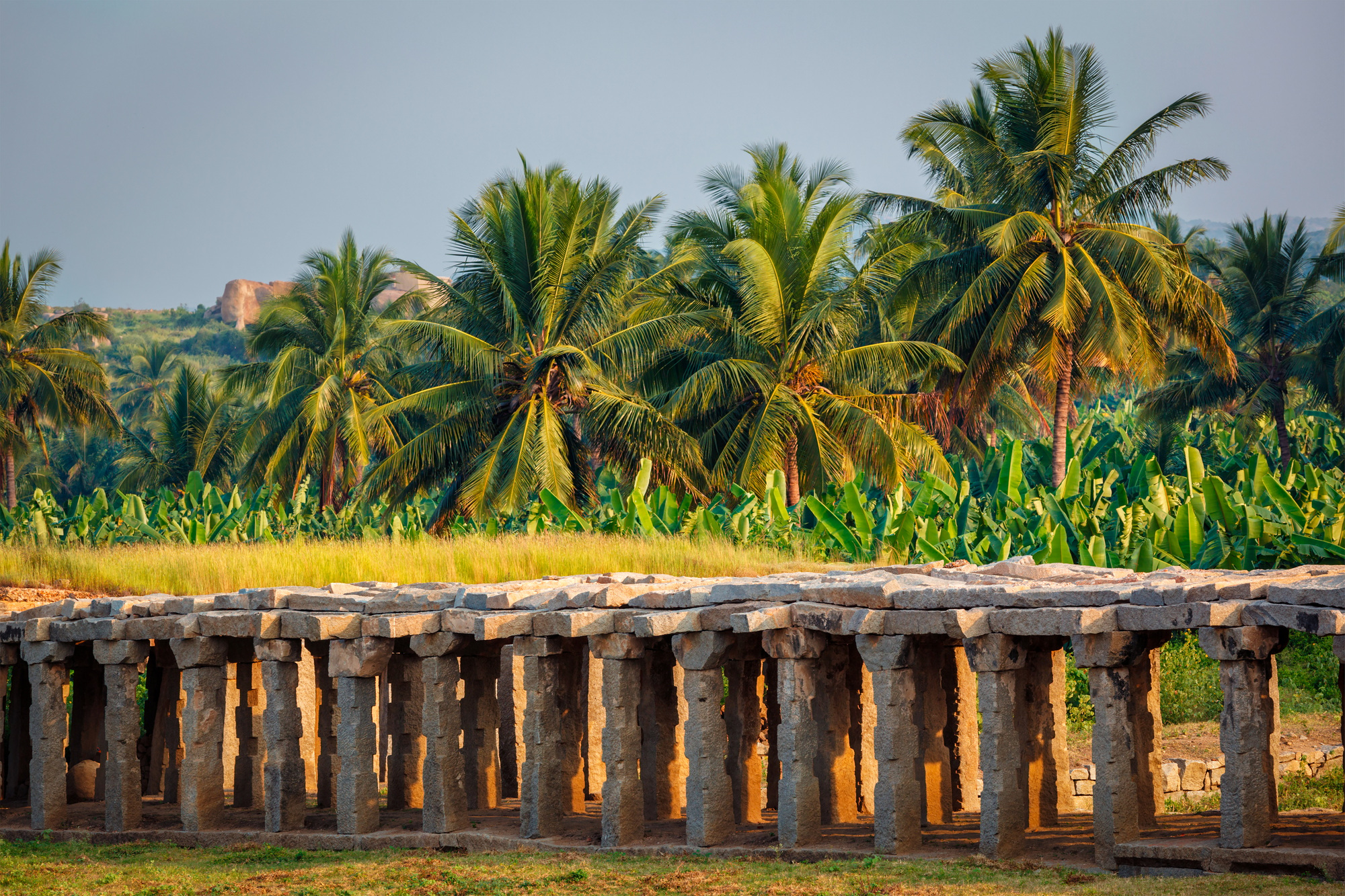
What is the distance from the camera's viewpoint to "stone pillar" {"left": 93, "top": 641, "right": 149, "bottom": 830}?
13.7 metres

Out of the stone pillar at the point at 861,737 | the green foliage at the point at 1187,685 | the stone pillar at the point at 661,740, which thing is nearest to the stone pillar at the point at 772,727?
the stone pillar at the point at 861,737

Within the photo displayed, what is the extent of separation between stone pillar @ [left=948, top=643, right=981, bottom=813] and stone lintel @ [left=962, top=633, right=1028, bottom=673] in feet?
9.78

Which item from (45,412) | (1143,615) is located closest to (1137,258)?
(1143,615)

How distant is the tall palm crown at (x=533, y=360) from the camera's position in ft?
73.9

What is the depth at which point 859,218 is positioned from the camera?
2431cm

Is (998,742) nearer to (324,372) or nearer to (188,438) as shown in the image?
(324,372)

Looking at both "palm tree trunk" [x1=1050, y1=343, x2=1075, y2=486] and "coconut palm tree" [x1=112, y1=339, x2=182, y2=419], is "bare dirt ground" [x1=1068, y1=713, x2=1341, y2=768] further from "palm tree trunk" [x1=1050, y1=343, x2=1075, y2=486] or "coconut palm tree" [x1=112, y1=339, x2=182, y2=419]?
"coconut palm tree" [x1=112, y1=339, x2=182, y2=419]

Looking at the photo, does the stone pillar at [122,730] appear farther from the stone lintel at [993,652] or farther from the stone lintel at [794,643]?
the stone lintel at [993,652]

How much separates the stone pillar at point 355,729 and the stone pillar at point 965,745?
224 inches

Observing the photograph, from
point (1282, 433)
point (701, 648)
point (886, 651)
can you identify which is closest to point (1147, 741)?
point (886, 651)

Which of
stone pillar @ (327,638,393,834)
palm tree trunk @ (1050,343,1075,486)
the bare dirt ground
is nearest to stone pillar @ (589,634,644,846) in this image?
stone pillar @ (327,638,393,834)

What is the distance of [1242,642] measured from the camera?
30.5 feet

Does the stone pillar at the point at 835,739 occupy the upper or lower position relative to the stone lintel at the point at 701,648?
lower

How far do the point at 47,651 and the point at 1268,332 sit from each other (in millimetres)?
28057
